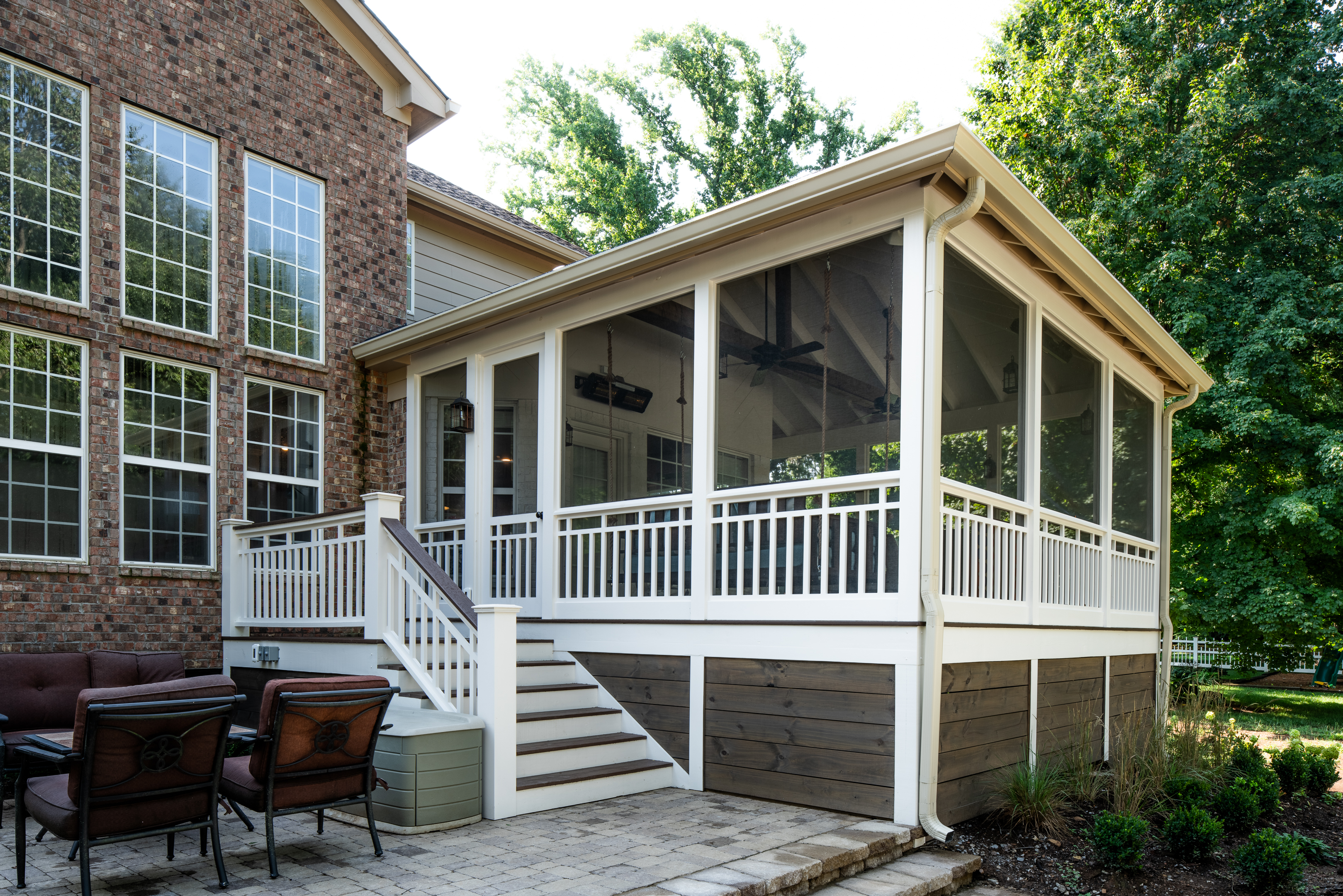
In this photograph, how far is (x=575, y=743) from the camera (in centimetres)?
568

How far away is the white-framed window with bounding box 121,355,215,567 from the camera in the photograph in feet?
22.5

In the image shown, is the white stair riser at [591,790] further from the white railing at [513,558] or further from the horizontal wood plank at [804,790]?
the white railing at [513,558]

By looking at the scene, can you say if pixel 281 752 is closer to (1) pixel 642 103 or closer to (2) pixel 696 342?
(2) pixel 696 342

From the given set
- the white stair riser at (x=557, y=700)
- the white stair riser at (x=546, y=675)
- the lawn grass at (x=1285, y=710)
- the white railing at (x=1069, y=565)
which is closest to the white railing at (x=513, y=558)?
the white stair riser at (x=546, y=675)

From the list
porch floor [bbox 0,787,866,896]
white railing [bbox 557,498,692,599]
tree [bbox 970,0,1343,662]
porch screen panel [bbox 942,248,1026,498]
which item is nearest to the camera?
porch floor [bbox 0,787,866,896]

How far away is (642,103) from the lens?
23.1 m

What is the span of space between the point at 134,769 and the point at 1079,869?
4.40m

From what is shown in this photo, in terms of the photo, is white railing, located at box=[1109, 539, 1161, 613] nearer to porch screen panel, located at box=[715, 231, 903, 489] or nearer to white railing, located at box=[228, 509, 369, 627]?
porch screen panel, located at box=[715, 231, 903, 489]


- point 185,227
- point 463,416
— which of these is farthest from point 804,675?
point 185,227

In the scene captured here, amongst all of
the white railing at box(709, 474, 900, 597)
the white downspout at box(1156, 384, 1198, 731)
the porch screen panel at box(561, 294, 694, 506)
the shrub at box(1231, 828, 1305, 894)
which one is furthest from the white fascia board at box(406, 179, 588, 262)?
the shrub at box(1231, 828, 1305, 894)

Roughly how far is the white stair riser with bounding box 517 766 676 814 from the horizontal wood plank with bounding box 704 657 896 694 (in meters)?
0.69

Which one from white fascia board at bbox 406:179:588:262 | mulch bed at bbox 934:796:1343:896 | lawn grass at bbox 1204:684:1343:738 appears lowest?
lawn grass at bbox 1204:684:1343:738

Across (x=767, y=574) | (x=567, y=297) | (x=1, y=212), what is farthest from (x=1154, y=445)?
(x=1, y=212)

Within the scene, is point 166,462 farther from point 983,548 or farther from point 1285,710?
point 1285,710
